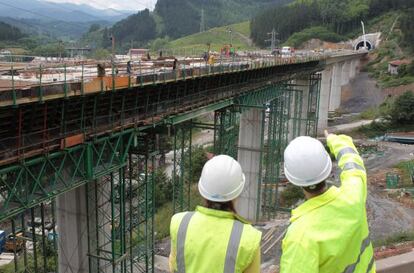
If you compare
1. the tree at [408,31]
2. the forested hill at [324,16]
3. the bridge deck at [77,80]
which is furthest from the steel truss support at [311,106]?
the forested hill at [324,16]

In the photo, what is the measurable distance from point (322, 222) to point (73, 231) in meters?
12.9

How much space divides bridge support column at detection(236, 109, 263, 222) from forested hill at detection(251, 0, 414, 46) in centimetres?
9525

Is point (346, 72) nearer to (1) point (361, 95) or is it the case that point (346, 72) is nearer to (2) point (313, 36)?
(1) point (361, 95)

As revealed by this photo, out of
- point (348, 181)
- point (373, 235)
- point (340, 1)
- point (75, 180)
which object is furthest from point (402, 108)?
point (340, 1)

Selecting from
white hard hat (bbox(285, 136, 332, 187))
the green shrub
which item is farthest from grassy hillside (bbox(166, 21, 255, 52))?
white hard hat (bbox(285, 136, 332, 187))

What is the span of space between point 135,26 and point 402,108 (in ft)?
422

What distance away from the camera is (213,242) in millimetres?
3053

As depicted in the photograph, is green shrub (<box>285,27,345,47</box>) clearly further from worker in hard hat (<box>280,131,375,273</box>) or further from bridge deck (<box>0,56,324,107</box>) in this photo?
worker in hard hat (<box>280,131,375,273</box>)

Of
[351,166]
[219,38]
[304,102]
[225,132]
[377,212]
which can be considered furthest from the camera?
[219,38]

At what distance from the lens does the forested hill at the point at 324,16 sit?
117875mm

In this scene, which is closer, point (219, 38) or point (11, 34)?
point (11, 34)

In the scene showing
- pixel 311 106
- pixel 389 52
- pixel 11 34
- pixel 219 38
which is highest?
pixel 219 38

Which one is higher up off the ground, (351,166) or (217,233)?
(351,166)

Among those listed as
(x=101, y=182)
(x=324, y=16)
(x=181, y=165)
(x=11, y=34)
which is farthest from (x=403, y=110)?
(x=324, y=16)
